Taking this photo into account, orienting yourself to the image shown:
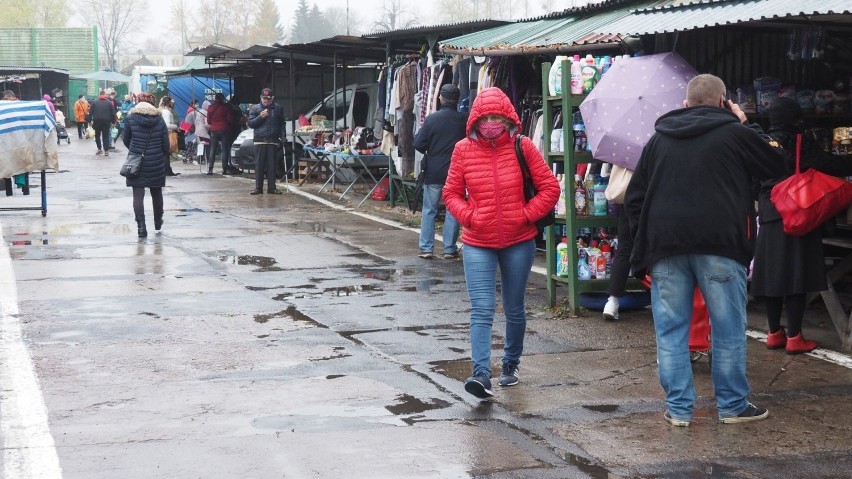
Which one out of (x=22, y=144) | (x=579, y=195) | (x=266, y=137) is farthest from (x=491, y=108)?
(x=266, y=137)

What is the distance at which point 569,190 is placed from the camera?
30.7 feet

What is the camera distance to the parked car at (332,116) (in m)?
23.1

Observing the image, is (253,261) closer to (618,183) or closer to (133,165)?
(133,165)

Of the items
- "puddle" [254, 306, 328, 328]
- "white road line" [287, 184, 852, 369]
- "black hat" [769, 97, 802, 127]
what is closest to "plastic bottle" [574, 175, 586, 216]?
"white road line" [287, 184, 852, 369]

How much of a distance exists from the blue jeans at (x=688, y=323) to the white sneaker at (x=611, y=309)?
2.91 metres

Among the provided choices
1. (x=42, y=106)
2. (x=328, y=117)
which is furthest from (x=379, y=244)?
(x=328, y=117)

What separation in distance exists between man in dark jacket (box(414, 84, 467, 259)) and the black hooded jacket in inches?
257

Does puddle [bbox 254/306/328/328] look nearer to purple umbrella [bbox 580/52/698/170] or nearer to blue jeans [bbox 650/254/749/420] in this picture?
purple umbrella [bbox 580/52/698/170]

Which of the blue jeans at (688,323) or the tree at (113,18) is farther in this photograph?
the tree at (113,18)

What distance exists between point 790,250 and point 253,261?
6.69 metres

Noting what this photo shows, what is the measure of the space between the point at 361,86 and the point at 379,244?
9.46 metres

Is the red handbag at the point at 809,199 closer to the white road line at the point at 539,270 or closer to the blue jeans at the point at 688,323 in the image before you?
the white road line at the point at 539,270

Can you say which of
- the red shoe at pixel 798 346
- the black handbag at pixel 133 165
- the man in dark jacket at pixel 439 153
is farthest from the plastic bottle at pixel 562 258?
the black handbag at pixel 133 165

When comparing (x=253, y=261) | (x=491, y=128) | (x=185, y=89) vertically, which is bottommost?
(x=253, y=261)
